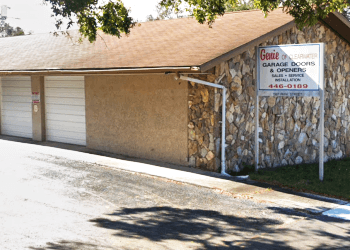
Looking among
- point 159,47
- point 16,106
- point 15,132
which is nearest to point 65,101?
point 16,106

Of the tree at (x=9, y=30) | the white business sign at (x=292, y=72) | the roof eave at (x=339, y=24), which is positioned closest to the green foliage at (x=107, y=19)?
the white business sign at (x=292, y=72)

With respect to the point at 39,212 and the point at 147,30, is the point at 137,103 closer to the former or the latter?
the point at 147,30

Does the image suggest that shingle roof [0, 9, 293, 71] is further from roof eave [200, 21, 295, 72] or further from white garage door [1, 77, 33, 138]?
white garage door [1, 77, 33, 138]

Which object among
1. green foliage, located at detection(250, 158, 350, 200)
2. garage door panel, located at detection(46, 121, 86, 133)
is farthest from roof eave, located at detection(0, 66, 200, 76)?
green foliage, located at detection(250, 158, 350, 200)

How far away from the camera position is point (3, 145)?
17.0 m

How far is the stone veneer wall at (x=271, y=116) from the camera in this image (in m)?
12.9

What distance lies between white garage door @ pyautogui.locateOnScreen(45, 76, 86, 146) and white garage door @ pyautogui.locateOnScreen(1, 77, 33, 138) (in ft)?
4.06

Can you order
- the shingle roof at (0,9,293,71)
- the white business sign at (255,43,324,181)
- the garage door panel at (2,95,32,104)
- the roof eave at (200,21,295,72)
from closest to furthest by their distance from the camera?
the roof eave at (200,21,295,72)
the white business sign at (255,43,324,181)
the shingle roof at (0,9,293,71)
the garage door panel at (2,95,32,104)

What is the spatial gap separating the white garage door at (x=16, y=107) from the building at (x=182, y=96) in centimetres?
5

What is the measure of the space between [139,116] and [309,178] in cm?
533

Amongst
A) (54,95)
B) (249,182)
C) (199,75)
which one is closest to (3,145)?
(54,95)

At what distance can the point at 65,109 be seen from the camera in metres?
17.3

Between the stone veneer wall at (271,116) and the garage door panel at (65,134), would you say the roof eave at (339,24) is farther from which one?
the garage door panel at (65,134)

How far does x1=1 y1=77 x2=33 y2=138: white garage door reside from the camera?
18922 millimetres
